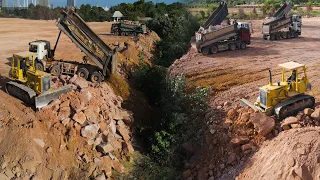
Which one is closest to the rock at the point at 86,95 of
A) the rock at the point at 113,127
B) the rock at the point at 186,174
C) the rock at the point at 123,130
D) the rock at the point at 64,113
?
the rock at the point at 64,113

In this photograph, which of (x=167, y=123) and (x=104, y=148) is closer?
(x=104, y=148)

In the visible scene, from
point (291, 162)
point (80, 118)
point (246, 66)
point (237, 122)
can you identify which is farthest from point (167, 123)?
point (246, 66)

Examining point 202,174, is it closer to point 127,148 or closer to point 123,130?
point 127,148

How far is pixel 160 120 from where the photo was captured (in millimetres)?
13883

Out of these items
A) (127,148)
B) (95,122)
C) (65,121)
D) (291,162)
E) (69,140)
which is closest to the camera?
(291,162)

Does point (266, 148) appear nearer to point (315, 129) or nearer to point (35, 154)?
point (315, 129)

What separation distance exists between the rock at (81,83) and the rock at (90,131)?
225cm

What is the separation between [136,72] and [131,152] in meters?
6.89

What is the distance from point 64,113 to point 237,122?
5.98 m

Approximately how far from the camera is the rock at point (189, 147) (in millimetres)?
A: 12547

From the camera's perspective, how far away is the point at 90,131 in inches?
491

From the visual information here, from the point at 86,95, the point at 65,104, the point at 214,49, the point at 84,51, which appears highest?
the point at 84,51

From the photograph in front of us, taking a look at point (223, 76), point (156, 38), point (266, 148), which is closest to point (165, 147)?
point (266, 148)

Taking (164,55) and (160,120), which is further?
(164,55)
